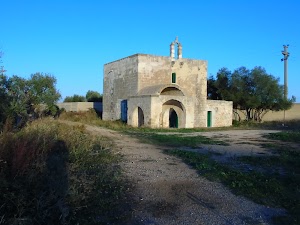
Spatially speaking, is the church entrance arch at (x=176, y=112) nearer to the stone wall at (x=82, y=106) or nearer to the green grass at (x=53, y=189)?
the stone wall at (x=82, y=106)

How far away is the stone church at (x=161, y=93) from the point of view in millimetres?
25109

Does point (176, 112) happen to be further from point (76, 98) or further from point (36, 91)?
point (76, 98)

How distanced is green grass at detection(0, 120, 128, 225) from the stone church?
18.0 metres

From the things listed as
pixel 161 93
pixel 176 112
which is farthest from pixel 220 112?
pixel 161 93

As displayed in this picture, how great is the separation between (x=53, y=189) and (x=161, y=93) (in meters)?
23.1

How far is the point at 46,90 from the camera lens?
80.0 feet

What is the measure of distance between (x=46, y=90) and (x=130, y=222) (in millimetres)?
21423

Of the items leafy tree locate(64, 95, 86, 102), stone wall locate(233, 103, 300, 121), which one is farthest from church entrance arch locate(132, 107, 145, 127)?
leafy tree locate(64, 95, 86, 102)

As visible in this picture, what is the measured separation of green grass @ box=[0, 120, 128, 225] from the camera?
14.0 ft

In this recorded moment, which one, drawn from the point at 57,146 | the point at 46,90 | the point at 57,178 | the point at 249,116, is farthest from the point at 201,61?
the point at 57,178

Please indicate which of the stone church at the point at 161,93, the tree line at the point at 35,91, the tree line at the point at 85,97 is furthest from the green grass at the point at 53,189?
the tree line at the point at 85,97

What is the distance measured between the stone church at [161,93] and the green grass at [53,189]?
59.1 ft

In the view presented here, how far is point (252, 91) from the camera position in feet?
112

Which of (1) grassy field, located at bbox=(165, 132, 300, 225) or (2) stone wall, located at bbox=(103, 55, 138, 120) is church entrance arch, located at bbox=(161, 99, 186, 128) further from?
(1) grassy field, located at bbox=(165, 132, 300, 225)
